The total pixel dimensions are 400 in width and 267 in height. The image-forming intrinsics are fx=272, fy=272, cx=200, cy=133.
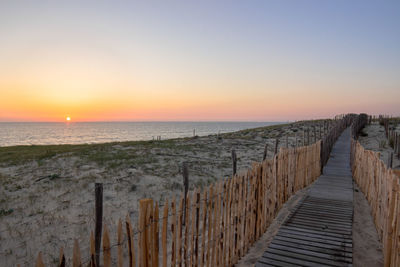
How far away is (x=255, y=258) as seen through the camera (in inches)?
186

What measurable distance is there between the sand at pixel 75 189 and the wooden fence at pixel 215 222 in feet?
1.27

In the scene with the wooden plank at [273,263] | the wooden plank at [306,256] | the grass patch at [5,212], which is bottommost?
the grass patch at [5,212]

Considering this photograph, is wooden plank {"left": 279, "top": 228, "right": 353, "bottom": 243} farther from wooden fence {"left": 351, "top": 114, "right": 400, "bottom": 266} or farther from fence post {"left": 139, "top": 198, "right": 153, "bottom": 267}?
fence post {"left": 139, "top": 198, "right": 153, "bottom": 267}

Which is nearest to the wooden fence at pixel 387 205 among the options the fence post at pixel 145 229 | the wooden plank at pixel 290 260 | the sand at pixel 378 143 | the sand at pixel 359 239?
the sand at pixel 359 239

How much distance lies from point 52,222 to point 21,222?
0.77m

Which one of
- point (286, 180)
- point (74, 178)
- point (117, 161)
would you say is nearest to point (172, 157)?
point (117, 161)

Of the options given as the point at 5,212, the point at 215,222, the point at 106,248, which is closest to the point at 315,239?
the point at 215,222

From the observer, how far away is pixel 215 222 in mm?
4000

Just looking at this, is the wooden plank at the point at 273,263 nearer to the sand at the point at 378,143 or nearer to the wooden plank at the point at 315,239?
the wooden plank at the point at 315,239

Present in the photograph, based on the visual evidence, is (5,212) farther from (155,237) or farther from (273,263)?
(273,263)

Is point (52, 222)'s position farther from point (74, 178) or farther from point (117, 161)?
point (117, 161)

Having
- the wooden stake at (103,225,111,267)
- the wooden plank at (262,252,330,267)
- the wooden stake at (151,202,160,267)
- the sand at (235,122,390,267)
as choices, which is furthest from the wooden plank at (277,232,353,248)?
the wooden stake at (103,225,111,267)

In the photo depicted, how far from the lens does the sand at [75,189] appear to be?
6012 millimetres

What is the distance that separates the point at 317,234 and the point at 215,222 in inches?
86.2
